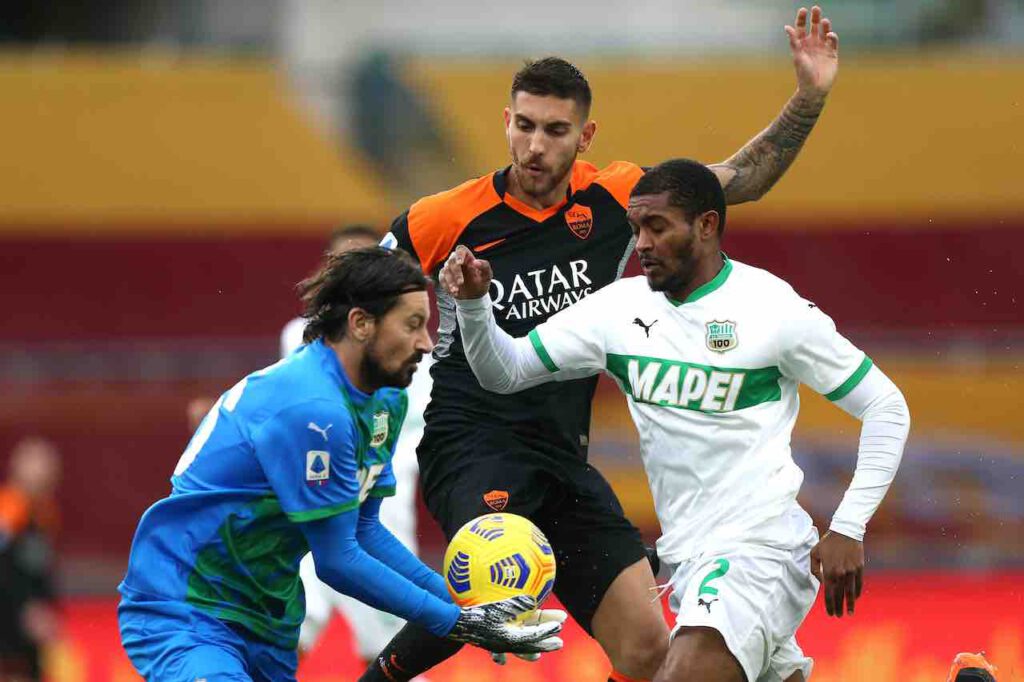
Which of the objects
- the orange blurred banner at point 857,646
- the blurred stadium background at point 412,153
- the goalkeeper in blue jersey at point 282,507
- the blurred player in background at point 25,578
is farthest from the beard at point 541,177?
the blurred stadium background at point 412,153

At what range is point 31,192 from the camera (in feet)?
65.0

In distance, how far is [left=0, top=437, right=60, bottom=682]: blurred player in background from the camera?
42.2ft

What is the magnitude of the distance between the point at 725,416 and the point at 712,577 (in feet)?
1.82

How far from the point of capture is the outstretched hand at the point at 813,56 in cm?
704

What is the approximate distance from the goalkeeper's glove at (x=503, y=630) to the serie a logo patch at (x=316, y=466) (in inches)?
29.2

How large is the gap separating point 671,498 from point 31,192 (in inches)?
600

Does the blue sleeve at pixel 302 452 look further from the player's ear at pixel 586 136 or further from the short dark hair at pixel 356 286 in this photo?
the player's ear at pixel 586 136

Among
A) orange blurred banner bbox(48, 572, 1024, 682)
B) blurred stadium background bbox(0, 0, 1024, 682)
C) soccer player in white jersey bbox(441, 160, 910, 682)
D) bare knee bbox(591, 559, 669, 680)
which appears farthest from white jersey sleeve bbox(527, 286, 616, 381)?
blurred stadium background bbox(0, 0, 1024, 682)

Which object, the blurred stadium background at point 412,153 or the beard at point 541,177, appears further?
the blurred stadium background at point 412,153

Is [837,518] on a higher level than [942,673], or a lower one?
higher

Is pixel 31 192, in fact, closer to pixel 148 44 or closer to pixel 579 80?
pixel 148 44

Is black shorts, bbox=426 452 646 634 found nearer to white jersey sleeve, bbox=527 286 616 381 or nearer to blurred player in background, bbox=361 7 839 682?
blurred player in background, bbox=361 7 839 682

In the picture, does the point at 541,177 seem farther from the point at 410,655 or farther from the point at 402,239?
the point at 410,655

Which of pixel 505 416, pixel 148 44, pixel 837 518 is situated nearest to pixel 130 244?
pixel 148 44
